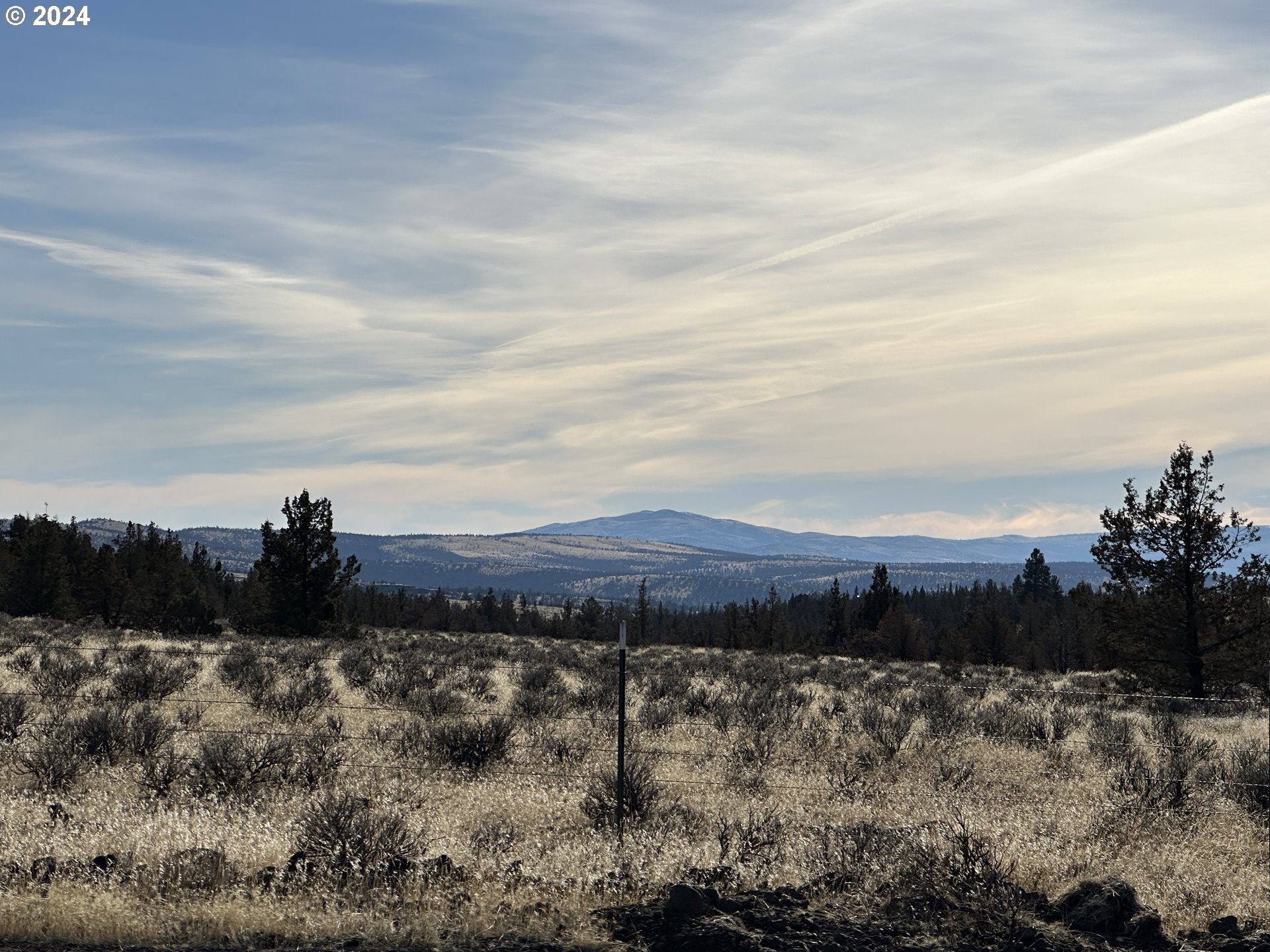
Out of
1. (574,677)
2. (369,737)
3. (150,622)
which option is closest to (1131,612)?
(574,677)

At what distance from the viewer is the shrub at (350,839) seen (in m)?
8.55

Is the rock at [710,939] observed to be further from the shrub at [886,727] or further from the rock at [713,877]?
the shrub at [886,727]

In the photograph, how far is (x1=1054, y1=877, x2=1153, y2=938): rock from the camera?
809 cm

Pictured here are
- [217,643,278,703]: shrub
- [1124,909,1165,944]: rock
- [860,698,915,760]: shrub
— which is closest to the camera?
[1124,909,1165,944]: rock

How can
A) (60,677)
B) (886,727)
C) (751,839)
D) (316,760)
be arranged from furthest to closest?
(60,677), (886,727), (316,760), (751,839)

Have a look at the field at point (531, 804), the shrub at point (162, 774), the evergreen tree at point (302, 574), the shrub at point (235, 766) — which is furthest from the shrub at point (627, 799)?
the evergreen tree at point (302, 574)

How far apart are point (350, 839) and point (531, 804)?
3.11m

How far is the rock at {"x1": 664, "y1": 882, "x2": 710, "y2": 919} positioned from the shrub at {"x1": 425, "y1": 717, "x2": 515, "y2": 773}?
619cm

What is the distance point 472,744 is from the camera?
14297mm

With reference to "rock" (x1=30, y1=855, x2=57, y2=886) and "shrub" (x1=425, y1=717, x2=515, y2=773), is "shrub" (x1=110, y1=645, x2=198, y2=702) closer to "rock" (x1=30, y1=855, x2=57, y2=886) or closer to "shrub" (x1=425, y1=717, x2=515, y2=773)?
"shrub" (x1=425, y1=717, x2=515, y2=773)

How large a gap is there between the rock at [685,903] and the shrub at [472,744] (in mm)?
6190

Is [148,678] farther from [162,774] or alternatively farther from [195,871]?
[195,871]

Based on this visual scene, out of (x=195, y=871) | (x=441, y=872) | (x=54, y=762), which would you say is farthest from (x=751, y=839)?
(x=54, y=762)

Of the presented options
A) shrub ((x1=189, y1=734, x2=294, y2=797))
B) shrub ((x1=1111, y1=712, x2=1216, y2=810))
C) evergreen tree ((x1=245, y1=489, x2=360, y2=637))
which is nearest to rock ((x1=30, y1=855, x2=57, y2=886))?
shrub ((x1=189, y1=734, x2=294, y2=797))
